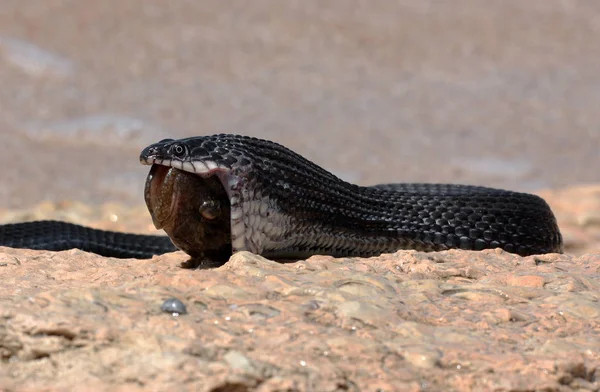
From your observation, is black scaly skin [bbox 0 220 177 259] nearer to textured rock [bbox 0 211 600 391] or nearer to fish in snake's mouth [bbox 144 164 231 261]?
fish in snake's mouth [bbox 144 164 231 261]

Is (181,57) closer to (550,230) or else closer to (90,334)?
(550,230)

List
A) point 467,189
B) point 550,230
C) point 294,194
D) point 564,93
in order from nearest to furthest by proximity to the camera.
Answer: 1. point 294,194
2. point 550,230
3. point 467,189
4. point 564,93

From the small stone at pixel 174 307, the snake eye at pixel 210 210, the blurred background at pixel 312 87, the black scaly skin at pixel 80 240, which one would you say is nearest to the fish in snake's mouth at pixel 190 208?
the snake eye at pixel 210 210

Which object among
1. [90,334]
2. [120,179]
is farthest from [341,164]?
[90,334]

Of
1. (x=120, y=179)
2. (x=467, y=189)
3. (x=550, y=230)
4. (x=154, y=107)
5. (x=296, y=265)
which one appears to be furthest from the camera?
(x=154, y=107)

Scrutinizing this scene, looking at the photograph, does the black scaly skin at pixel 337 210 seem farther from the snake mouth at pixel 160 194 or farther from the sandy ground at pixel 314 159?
the sandy ground at pixel 314 159

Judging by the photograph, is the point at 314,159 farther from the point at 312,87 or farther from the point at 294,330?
the point at 294,330

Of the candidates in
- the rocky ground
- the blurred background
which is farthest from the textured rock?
the blurred background
